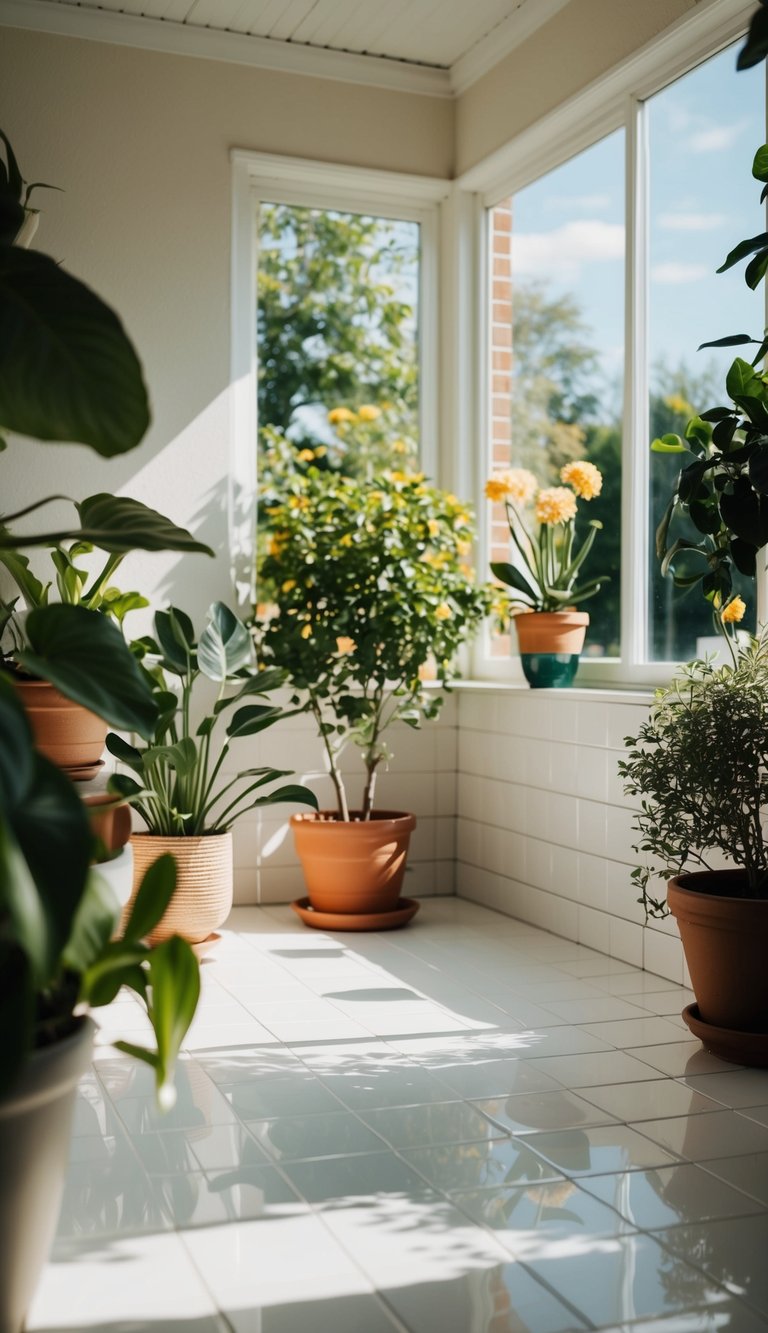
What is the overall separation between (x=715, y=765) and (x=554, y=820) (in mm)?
1330

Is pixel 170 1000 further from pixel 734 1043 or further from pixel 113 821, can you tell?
pixel 734 1043

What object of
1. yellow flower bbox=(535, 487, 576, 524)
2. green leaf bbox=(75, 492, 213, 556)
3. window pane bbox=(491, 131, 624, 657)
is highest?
window pane bbox=(491, 131, 624, 657)

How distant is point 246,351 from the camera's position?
450 centimetres

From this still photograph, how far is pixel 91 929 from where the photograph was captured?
148cm

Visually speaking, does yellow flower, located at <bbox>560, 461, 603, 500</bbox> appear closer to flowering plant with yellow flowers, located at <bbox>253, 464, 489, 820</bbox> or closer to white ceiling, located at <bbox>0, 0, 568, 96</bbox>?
flowering plant with yellow flowers, located at <bbox>253, 464, 489, 820</bbox>

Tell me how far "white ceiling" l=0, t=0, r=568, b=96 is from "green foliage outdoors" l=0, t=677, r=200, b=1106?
3472 millimetres

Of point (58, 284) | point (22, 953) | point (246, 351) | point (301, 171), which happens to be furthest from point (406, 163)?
point (22, 953)

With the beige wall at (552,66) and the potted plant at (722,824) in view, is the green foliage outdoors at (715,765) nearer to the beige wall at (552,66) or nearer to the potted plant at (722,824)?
the potted plant at (722,824)

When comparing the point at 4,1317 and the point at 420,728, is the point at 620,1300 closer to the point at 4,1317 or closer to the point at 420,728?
the point at 4,1317

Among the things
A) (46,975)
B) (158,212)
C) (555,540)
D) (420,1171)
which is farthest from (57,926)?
(158,212)

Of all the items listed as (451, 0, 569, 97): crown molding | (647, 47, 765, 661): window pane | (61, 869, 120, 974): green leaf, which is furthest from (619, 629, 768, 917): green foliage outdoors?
(451, 0, 569, 97): crown molding

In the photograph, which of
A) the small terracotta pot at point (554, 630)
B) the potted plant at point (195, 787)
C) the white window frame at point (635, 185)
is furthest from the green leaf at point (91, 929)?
the small terracotta pot at point (554, 630)

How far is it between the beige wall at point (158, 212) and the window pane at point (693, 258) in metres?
1.46

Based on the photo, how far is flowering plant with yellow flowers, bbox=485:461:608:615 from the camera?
3926mm
